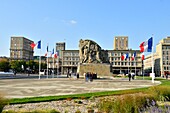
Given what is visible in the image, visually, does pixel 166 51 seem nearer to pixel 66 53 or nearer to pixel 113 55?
pixel 113 55

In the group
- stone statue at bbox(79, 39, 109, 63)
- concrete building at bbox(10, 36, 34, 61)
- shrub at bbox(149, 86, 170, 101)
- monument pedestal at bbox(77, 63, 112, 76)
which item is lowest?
shrub at bbox(149, 86, 170, 101)

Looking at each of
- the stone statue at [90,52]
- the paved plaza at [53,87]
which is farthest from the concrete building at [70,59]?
the paved plaza at [53,87]

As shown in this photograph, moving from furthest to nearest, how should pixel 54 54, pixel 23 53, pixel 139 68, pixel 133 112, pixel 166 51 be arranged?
pixel 23 53 < pixel 139 68 < pixel 166 51 < pixel 54 54 < pixel 133 112

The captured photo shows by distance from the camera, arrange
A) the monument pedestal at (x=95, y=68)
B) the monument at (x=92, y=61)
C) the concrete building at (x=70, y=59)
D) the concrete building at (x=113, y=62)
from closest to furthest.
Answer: the monument pedestal at (x=95, y=68)
the monument at (x=92, y=61)
the concrete building at (x=113, y=62)
the concrete building at (x=70, y=59)

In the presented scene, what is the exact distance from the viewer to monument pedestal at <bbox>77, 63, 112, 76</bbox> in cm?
6544

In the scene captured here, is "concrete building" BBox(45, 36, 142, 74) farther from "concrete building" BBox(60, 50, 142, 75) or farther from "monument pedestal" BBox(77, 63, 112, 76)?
"monument pedestal" BBox(77, 63, 112, 76)

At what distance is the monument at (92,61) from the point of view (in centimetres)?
6556

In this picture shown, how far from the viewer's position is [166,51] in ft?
468

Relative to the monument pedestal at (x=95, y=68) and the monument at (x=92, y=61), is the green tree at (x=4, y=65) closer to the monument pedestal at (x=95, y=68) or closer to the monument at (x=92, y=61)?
the monument at (x=92, y=61)

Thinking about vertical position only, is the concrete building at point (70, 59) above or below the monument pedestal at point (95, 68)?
above

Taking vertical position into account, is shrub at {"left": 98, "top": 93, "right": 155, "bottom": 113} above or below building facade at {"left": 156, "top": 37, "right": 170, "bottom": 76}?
below

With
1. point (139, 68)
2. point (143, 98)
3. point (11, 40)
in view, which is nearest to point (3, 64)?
point (11, 40)

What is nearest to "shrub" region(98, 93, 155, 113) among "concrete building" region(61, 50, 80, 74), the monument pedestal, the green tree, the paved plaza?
the paved plaza

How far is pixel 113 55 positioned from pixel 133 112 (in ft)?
520
